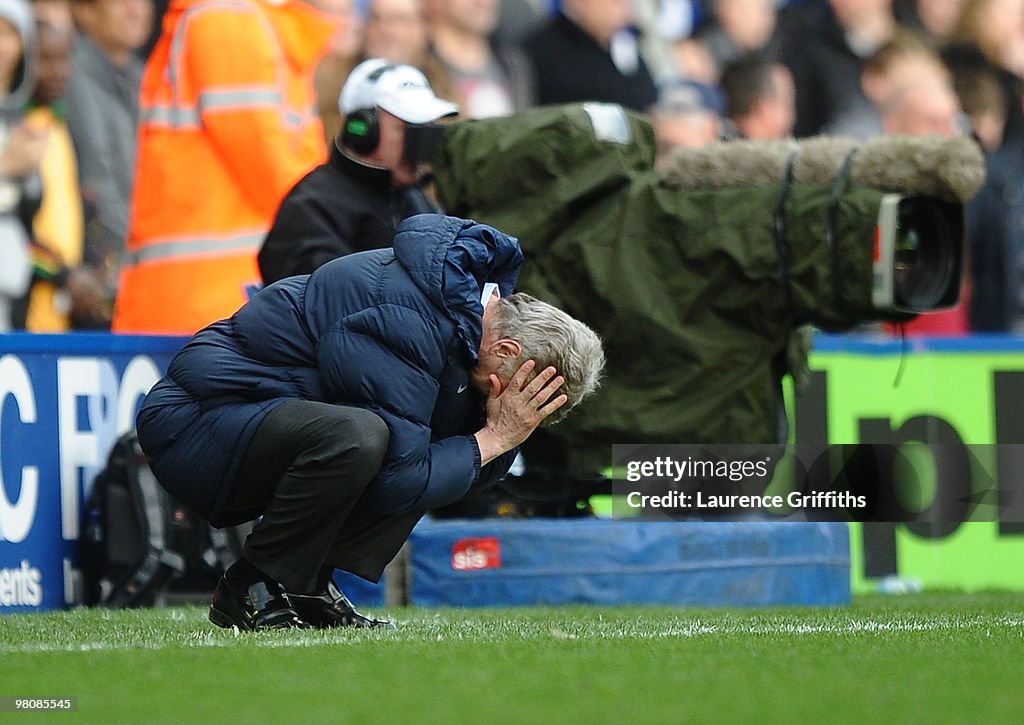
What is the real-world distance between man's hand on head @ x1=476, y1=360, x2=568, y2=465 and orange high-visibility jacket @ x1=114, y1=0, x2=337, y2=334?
275cm

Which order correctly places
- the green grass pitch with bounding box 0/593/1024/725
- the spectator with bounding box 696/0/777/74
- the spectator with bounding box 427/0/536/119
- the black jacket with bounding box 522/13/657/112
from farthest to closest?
the spectator with bounding box 696/0/777/74 < the black jacket with bounding box 522/13/657/112 < the spectator with bounding box 427/0/536/119 < the green grass pitch with bounding box 0/593/1024/725

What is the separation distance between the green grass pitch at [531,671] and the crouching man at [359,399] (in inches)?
11.1

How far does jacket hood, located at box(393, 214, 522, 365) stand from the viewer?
14.9 feet

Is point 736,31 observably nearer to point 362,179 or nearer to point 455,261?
point 362,179

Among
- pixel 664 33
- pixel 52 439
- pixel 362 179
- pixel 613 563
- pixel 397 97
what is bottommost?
pixel 613 563

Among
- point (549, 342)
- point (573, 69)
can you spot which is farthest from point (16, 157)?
point (549, 342)

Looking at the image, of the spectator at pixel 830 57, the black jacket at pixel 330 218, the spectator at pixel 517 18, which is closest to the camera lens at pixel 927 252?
the black jacket at pixel 330 218

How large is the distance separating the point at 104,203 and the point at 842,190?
12.2 feet

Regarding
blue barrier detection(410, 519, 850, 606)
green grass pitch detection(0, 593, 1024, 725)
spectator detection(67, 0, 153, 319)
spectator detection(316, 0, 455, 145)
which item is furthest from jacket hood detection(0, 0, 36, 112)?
green grass pitch detection(0, 593, 1024, 725)

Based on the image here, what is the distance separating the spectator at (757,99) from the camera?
10.7 meters

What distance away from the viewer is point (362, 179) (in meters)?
6.68

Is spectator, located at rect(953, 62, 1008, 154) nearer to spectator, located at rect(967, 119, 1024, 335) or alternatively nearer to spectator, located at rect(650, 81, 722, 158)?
spectator, located at rect(967, 119, 1024, 335)

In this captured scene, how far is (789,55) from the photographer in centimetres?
1127

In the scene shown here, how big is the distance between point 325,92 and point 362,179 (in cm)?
151
